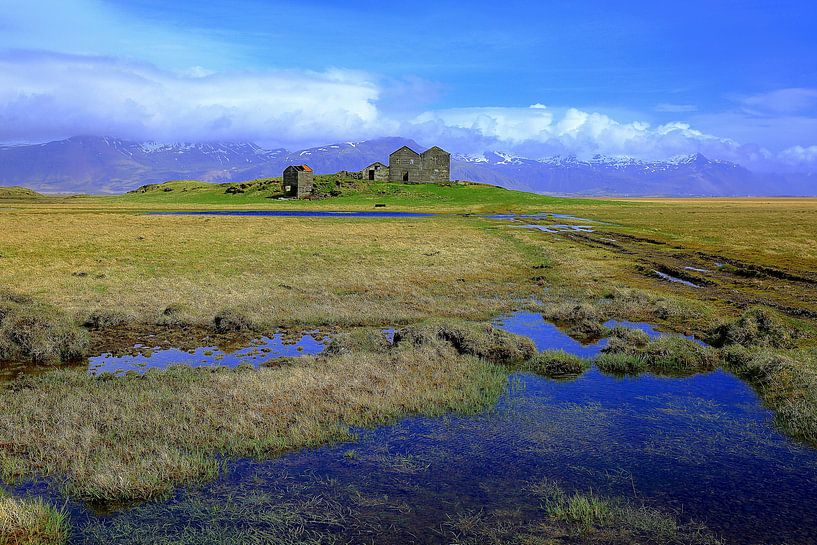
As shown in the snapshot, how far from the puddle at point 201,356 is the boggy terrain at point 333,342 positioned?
2.46 feet

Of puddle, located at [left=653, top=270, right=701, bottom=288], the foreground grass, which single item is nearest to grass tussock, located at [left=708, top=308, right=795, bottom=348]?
puddle, located at [left=653, top=270, right=701, bottom=288]

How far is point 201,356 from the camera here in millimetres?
20781

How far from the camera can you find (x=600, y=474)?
1218 cm

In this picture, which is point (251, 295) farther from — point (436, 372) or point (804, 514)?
point (804, 514)

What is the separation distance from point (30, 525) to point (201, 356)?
37.1 feet

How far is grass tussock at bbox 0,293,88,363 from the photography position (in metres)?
19.8

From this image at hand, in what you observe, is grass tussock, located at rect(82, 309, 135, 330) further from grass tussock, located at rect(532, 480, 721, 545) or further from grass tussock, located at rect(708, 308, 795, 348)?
grass tussock, located at rect(708, 308, 795, 348)

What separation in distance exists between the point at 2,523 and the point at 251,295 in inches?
854

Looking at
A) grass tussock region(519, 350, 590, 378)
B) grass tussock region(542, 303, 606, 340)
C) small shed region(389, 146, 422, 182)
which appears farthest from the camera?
small shed region(389, 146, 422, 182)

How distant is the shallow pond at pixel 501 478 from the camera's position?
10.1 metres

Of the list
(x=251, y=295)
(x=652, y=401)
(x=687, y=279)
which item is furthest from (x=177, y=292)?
(x=687, y=279)

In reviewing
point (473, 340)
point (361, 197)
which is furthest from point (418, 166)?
point (473, 340)

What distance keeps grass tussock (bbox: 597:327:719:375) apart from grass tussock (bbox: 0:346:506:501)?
15.1ft

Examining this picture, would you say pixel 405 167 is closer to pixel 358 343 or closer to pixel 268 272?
pixel 268 272
